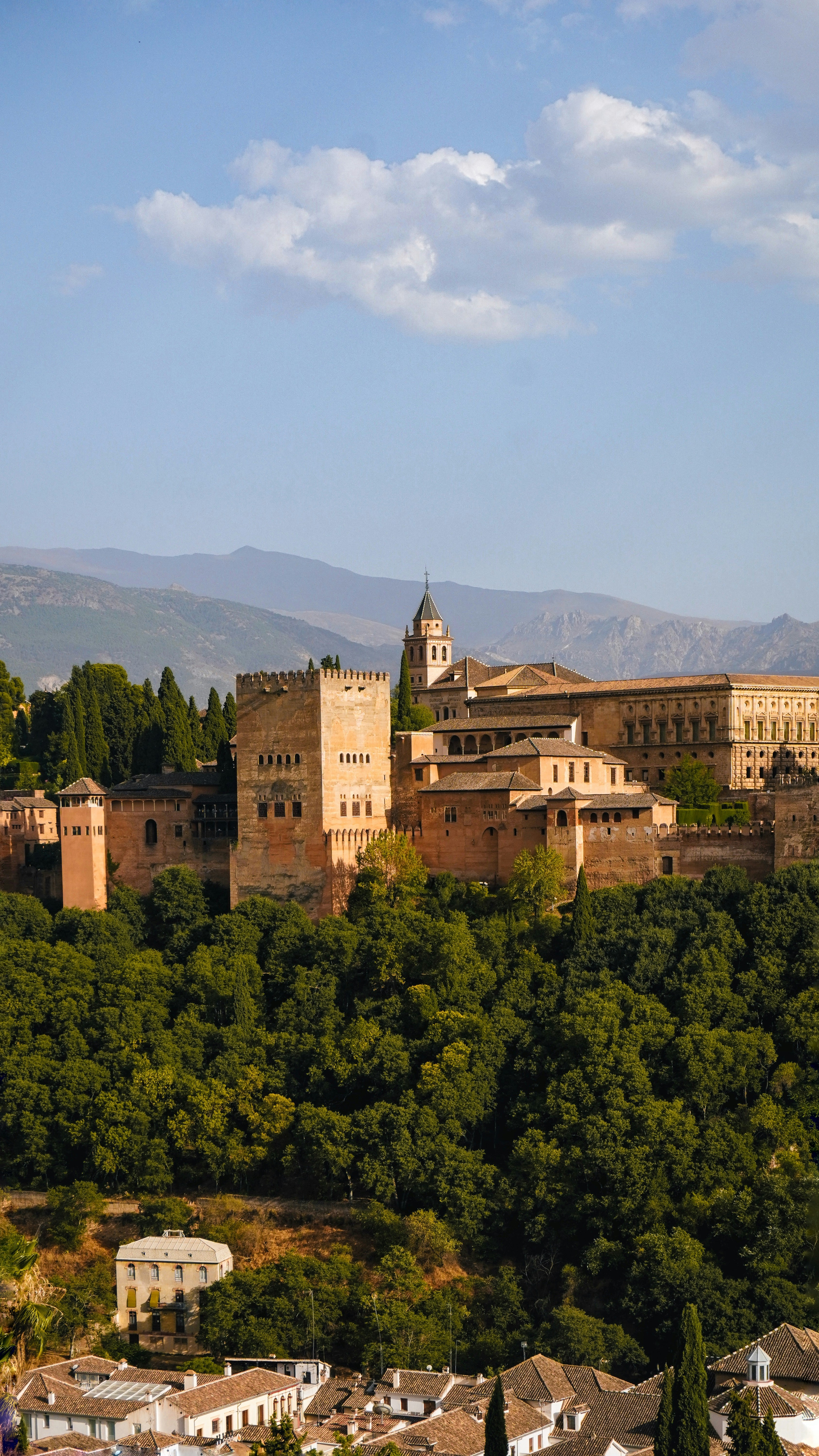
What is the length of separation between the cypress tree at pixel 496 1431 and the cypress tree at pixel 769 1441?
4942mm

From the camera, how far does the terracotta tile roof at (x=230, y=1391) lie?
41719 millimetres

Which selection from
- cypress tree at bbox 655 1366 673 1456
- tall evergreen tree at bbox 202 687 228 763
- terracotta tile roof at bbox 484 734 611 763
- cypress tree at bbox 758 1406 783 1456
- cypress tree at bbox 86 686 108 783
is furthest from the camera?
tall evergreen tree at bbox 202 687 228 763

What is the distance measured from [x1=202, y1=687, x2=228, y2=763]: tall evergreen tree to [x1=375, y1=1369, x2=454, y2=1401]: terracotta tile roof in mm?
31345

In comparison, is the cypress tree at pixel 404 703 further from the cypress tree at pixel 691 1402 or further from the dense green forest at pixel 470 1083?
the cypress tree at pixel 691 1402

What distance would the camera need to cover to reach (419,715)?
71000 mm

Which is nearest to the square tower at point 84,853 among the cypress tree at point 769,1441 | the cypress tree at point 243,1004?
the cypress tree at point 243,1004

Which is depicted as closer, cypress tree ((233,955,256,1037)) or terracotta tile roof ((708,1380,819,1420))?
terracotta tile roof ((708,1380,819,1420))

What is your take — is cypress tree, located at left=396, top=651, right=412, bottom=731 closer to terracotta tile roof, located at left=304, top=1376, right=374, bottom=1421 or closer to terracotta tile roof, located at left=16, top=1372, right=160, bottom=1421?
terracotta tile roof, located at left=304, top=1376, right=374, bottom=1421

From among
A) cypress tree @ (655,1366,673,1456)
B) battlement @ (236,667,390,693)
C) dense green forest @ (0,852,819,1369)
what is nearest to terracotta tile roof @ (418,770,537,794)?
dense green forest @ (0,852,819,1369)

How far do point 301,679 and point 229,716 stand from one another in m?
17.3

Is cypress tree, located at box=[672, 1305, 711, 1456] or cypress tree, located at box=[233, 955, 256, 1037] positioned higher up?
cypress tree, located at box=[233, 955, 256, 1037]

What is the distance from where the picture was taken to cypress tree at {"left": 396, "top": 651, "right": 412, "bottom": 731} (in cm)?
6912

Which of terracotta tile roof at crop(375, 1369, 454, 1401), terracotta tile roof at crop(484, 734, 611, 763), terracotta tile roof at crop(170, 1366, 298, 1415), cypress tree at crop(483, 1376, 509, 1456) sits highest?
terracotta tile roof at crop(484, 734, 611, 763)

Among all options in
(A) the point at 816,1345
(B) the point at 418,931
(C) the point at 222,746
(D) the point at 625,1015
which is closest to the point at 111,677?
(C) the point at 222,746
